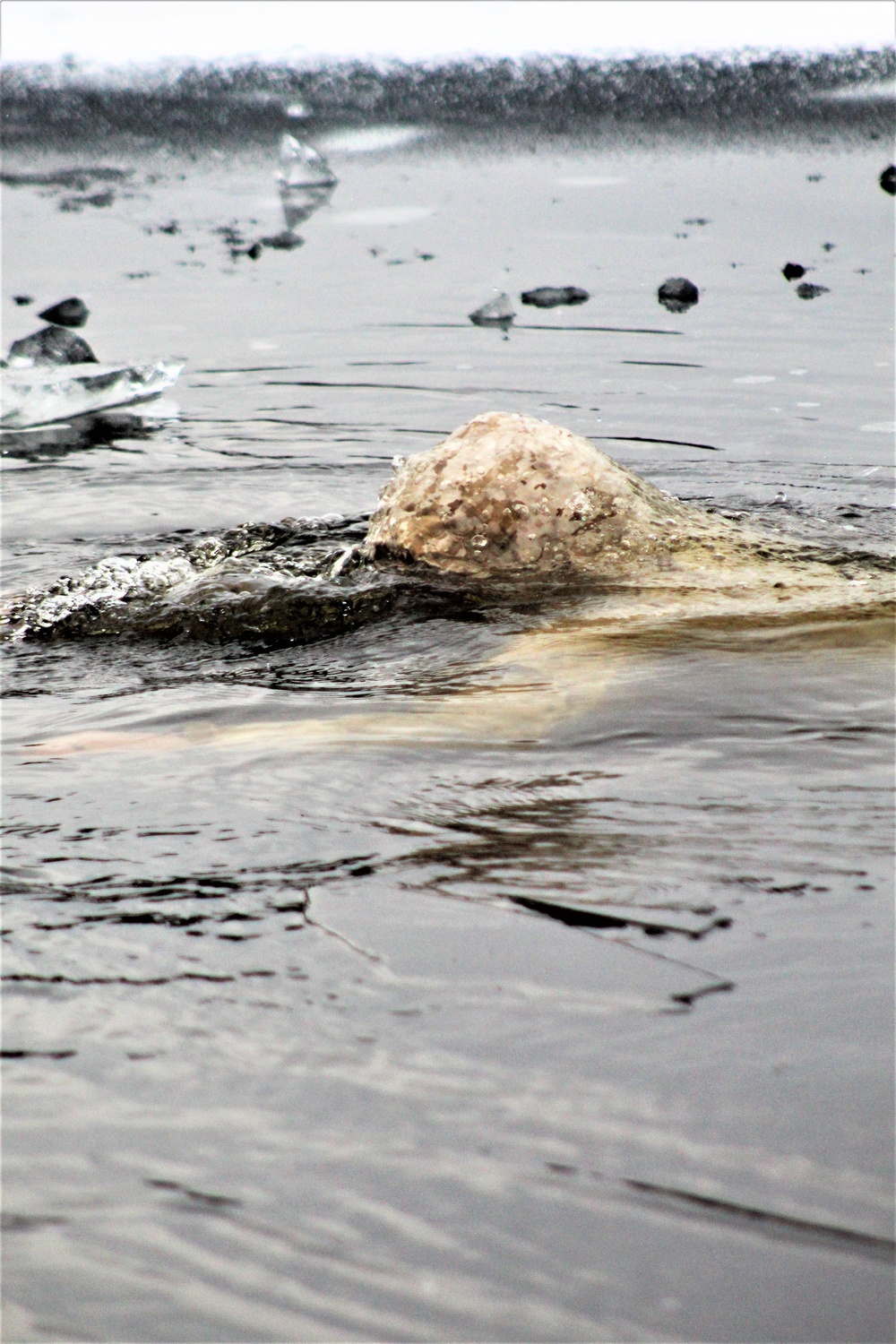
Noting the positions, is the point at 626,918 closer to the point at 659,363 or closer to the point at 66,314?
the point at 659,363

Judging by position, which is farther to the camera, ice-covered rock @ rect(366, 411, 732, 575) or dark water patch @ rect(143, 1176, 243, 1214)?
ice-covered rock @ rect(366, 411, 732, 575)

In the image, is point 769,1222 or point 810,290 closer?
point 769,1222

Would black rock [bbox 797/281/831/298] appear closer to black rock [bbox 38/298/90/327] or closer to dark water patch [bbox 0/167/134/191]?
black rock [bbox 38/298/90/327]

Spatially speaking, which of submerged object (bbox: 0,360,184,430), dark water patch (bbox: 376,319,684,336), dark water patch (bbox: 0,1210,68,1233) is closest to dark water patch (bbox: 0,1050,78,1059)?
dark water patch (bbox: 0,1210,68,1233)

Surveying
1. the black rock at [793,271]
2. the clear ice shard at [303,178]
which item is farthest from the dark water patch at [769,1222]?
the clear ice shard at [303,178]

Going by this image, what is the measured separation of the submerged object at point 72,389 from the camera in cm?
650

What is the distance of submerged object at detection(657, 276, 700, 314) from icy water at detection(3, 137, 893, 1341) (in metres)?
3.71

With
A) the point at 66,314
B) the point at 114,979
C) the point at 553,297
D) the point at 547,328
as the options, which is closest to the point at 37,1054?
the point at 114,979

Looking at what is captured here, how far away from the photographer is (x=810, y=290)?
8641mm

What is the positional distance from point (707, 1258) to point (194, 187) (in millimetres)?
16195

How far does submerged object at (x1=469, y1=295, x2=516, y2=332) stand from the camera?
8.32 m

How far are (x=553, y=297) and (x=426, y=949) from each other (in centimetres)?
748

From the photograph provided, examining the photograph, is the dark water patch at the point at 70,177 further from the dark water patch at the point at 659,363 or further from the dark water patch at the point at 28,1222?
the dark water patch at the point at 28,1222

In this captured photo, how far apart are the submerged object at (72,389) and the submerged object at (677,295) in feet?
11.4
